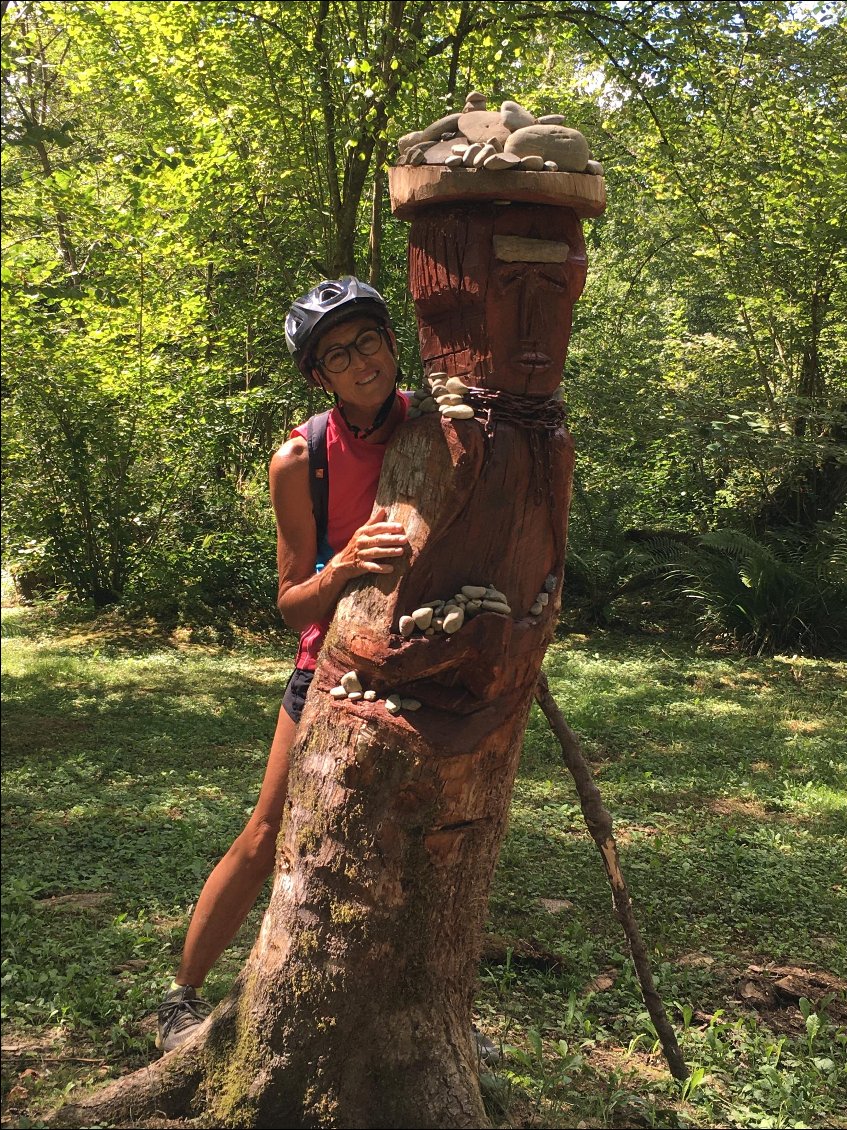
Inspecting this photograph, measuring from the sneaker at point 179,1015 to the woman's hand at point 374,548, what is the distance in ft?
4.98

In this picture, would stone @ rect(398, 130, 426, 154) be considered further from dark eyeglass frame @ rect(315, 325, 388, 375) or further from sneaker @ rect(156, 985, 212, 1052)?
sneaker @ rect(156, 985, 212, 1052)

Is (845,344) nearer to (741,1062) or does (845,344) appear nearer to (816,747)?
(816,747)

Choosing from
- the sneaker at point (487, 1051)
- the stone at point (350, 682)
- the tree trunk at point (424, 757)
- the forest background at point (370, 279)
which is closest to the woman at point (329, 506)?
the tree trunk at point (424, 757)

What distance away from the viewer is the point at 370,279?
8.25 meters

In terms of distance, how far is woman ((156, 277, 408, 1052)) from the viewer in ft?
8.89

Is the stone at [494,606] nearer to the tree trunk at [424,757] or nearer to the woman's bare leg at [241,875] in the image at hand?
the tree trunk at [424,757]

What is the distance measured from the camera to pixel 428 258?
2.65 m

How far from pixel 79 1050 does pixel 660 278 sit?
59.0ft

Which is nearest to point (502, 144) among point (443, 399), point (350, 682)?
point (443, 399)

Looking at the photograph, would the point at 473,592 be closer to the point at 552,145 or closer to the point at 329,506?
the point at 329,506

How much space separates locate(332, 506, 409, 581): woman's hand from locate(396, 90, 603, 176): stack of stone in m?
0.91

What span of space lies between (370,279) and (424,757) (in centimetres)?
644

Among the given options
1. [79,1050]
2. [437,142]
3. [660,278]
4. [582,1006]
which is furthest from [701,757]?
[660,278]

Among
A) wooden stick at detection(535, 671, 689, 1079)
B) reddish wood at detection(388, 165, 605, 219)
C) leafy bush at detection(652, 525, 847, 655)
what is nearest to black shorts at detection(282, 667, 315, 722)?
wooden stick at detection(535, 671, 689, 1079)
